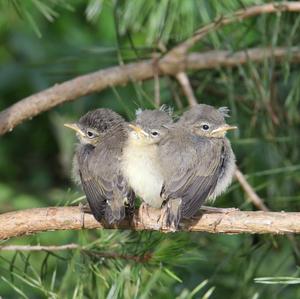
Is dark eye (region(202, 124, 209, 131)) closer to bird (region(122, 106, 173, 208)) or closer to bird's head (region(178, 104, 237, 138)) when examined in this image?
bird's head (region(178, 104, 237, 138))

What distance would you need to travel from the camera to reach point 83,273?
3.88m

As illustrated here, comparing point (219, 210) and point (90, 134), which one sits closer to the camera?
point (219, 210)

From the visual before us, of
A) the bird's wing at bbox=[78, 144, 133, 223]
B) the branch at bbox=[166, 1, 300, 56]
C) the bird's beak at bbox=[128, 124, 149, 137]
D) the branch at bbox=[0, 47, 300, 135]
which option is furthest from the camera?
the branch at bbox=[166, 1, 300, 56]

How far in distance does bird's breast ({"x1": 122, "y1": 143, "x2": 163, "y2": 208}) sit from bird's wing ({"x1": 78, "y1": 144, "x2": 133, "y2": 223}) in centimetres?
4

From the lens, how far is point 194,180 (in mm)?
3768

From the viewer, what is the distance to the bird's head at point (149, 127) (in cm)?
383

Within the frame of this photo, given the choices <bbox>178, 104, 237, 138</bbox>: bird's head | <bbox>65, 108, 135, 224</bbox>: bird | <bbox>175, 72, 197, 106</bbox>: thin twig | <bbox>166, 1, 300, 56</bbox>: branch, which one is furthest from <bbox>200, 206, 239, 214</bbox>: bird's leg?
<bbox>166, 1, 300, 56</bbox>: branch

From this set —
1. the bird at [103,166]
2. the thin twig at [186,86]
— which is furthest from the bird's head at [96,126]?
the thin twig at [186,86]

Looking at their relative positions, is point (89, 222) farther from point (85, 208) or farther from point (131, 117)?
point (131, 117)

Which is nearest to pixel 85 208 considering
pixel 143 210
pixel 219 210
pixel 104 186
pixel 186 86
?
pixel 104 186

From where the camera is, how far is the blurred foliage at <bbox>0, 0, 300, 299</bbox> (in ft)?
12.8

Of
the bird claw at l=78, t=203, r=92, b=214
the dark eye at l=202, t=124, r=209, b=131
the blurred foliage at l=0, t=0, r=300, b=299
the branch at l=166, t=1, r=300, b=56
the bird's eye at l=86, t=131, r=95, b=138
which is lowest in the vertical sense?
the blurred foliage at l=0, t=0, r=300, b=299

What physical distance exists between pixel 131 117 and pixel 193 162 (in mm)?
539

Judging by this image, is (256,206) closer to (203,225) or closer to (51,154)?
(203,225)
